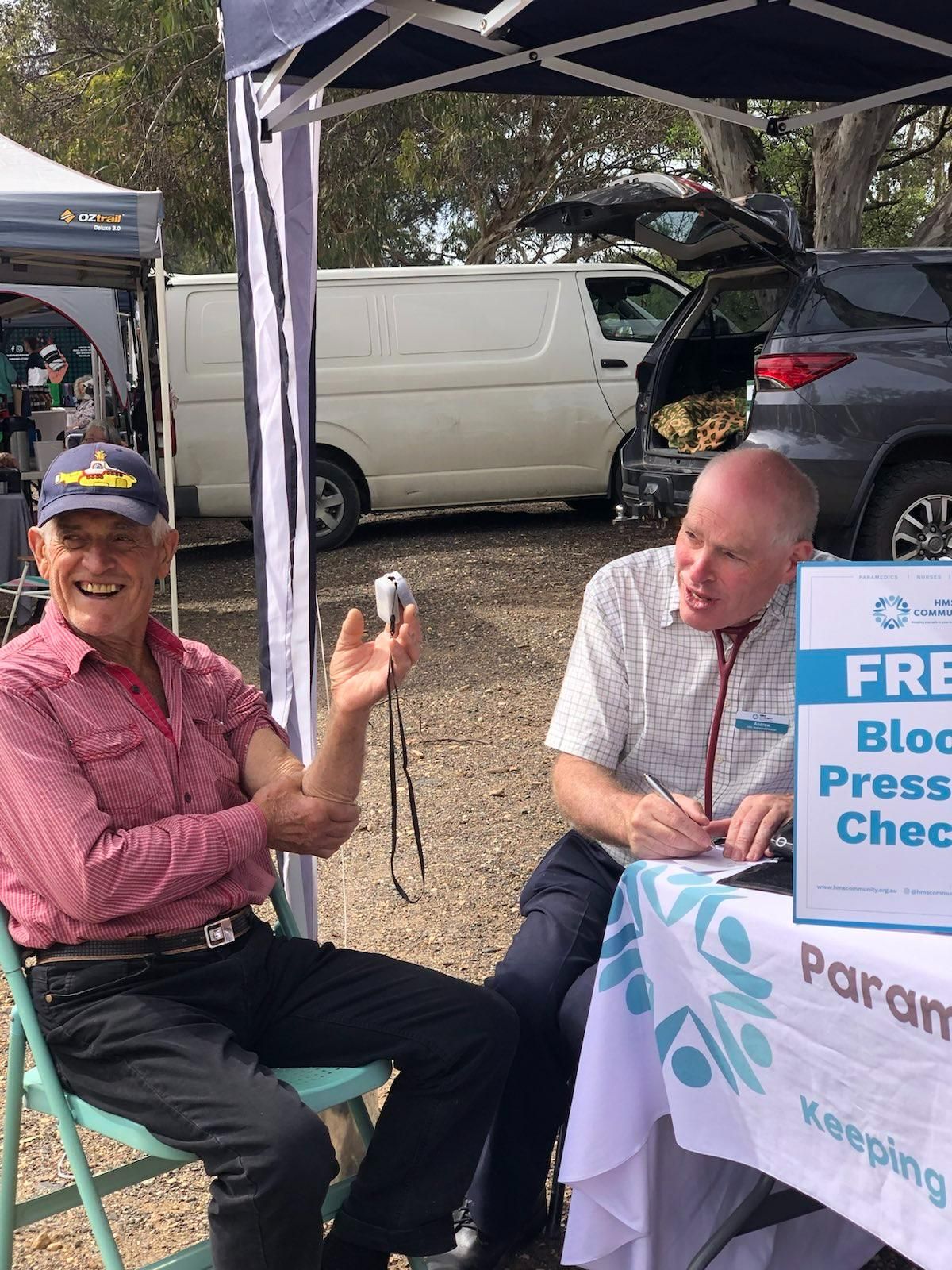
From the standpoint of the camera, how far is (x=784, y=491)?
2291 mm

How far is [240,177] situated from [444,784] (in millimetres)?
3029

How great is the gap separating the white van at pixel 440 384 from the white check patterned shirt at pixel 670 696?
7145 mm

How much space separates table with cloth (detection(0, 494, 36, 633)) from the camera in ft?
24.0

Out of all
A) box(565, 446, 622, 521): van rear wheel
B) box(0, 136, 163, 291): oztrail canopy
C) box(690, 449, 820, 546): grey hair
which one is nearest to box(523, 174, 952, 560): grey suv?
box(0, 136, 163, 291): oztrail canopy

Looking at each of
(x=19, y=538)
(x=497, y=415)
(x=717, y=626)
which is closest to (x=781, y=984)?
(x=717, y=626)

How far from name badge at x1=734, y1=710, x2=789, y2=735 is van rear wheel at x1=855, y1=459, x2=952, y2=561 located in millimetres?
4454

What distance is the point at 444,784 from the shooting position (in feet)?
16.9

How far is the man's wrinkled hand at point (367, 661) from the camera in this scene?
200 centimetres

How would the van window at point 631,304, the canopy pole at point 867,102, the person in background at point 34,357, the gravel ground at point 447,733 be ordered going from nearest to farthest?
the gravel ground at point 447,733, the canopy pole at point 867,102, the van window at point 631,304, the person in background at point 34,357

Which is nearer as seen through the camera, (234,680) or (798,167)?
(234,680)

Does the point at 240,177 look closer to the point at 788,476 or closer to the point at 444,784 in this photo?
the point at 788,476

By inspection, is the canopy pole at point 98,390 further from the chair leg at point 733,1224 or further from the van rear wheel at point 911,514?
the chair leg at point 733,1224

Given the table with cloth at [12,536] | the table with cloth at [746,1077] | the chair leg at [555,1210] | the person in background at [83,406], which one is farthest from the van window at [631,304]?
the table with cloth at [746,1077]

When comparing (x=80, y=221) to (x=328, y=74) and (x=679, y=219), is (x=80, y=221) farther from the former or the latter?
(x=328, y=74)
